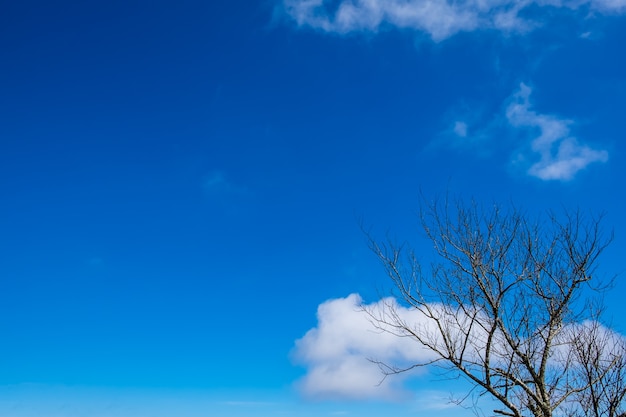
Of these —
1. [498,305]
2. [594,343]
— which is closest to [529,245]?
[498,305]

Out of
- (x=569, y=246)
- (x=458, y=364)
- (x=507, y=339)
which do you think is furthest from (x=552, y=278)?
(x=458, y=364)

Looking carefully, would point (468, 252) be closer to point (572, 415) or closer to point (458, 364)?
point (458, 364)

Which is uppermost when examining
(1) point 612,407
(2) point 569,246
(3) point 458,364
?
(2) point 569,246

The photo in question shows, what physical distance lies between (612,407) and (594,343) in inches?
39.6

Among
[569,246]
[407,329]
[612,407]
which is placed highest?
[569,246]

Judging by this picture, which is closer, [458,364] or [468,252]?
[458,364]

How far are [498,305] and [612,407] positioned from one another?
225 centimetres

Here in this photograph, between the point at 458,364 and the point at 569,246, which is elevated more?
the point at 569,246

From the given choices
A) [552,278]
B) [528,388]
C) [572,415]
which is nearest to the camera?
[528,388]

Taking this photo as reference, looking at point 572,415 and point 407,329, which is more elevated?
point 407,329

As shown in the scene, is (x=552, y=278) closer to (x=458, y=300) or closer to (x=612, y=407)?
(x=458, y=300)

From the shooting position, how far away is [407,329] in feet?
30.2

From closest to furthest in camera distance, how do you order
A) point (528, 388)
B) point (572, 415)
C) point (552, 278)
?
1. point (528, 388)
2. point (552, 278)
3. point (572, 415)

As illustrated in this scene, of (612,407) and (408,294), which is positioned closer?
(612,407)
